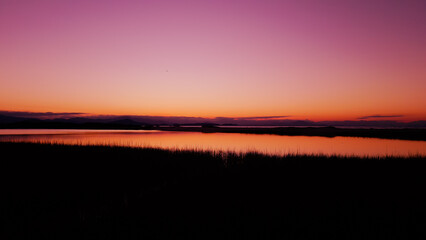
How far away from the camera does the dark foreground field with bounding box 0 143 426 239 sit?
25.6 ft

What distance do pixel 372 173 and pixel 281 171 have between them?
4908 mm

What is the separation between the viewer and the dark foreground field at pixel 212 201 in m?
7.80

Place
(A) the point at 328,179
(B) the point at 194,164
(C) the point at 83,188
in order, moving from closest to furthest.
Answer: (C) the point at 83,188
(A) the point at 328,179
(B) the point at 194,164

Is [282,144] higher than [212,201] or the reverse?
the reverse

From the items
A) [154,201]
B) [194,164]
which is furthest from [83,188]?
[194,164]

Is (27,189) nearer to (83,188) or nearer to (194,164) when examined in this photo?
(83,188)

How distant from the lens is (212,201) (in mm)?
10312

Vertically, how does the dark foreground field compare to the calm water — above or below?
above

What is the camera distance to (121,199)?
11.2 meters

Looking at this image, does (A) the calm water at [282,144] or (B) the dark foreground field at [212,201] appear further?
(A) the calm water at [282,144]

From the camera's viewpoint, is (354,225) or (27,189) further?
(27,189)

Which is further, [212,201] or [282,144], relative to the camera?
[282,144]

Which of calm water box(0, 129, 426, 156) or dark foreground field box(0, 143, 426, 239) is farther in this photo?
calm water box(0, 129, 426, 156)

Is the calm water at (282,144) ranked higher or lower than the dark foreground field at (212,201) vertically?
lower
